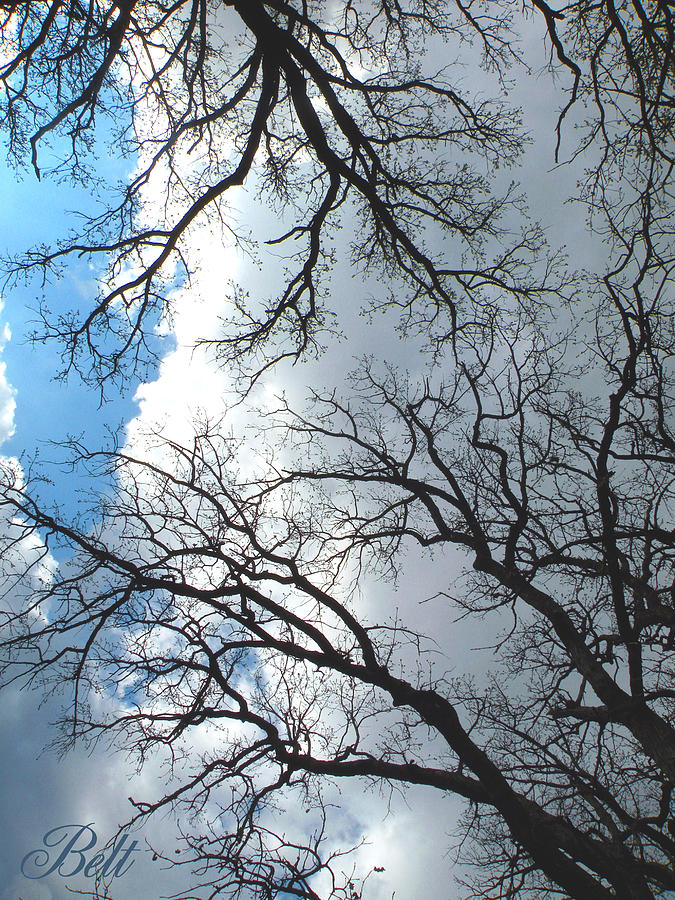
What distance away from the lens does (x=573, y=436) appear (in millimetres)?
7066

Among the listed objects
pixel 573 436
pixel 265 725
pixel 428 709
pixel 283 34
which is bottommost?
pixel 265 725

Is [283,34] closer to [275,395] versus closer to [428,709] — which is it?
[275,395]

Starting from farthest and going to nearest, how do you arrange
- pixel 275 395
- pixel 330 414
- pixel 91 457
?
pixel 330 414, pixel 275 395, pixel 91 457

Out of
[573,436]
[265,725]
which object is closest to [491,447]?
[573,436]

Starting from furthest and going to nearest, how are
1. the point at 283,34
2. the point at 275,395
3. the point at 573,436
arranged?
the point at 275,395, the point at 573,436, the point at 283,34

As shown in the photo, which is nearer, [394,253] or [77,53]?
[77,53]

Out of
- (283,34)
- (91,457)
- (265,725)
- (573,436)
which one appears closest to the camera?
(283,34)

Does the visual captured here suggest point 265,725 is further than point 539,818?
Yes

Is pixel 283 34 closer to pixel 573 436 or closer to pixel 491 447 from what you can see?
pixel 491 447

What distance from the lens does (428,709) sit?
5543 mm

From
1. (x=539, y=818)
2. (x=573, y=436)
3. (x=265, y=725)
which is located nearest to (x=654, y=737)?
(x=539, y=818)

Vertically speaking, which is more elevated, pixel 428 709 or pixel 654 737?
pixel 654 737

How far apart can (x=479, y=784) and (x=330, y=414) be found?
598 centimetres

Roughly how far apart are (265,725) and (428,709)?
2.05 m
